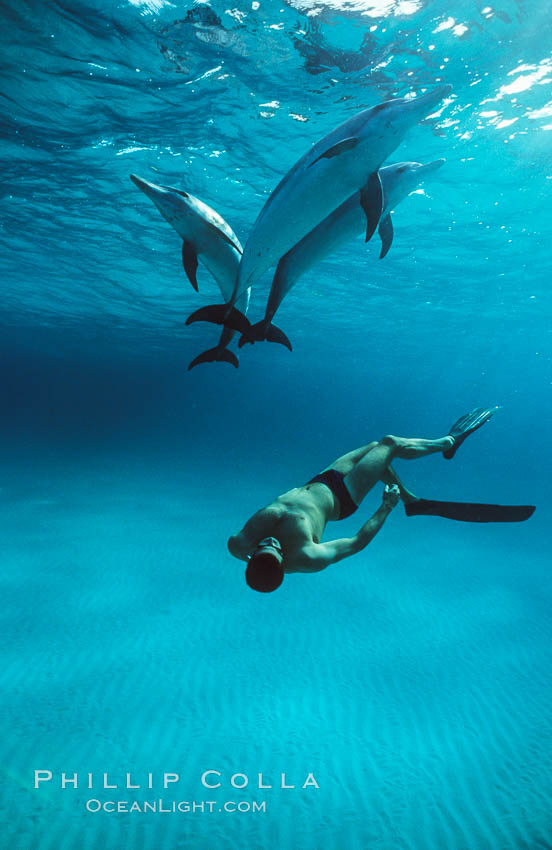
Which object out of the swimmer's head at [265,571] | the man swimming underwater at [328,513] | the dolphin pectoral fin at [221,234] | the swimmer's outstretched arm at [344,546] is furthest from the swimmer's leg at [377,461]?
the dolphin pectoral fin at [221,234]

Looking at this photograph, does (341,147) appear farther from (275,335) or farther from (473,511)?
(473,511)

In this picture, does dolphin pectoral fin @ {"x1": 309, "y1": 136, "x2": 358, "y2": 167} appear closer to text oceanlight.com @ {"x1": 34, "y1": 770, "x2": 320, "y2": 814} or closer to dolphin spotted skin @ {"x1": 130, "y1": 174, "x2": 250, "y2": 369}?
dolphin spotted skin @ {"x1": 130, "y1": 174, "x2": 250, "y2": 369}

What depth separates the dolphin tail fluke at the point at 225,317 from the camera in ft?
15.8

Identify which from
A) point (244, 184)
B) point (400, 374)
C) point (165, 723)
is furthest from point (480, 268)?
point (400, 374)

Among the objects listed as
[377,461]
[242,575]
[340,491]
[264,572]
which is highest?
[377,461]

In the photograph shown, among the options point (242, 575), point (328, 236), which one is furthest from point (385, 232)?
point (242, 575)

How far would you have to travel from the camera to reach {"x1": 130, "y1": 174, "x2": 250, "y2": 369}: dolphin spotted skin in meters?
4.32

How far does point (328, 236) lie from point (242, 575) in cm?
1075

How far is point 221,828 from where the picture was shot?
545 centimetres

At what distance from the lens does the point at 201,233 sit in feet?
15.7

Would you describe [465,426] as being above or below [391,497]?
above

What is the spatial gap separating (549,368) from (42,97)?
5604 centimetres

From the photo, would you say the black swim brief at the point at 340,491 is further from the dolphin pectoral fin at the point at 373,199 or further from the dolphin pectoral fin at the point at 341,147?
the dolphin pectoral fin at the point at 341,147

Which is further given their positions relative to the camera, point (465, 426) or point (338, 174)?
point (465, 426)
